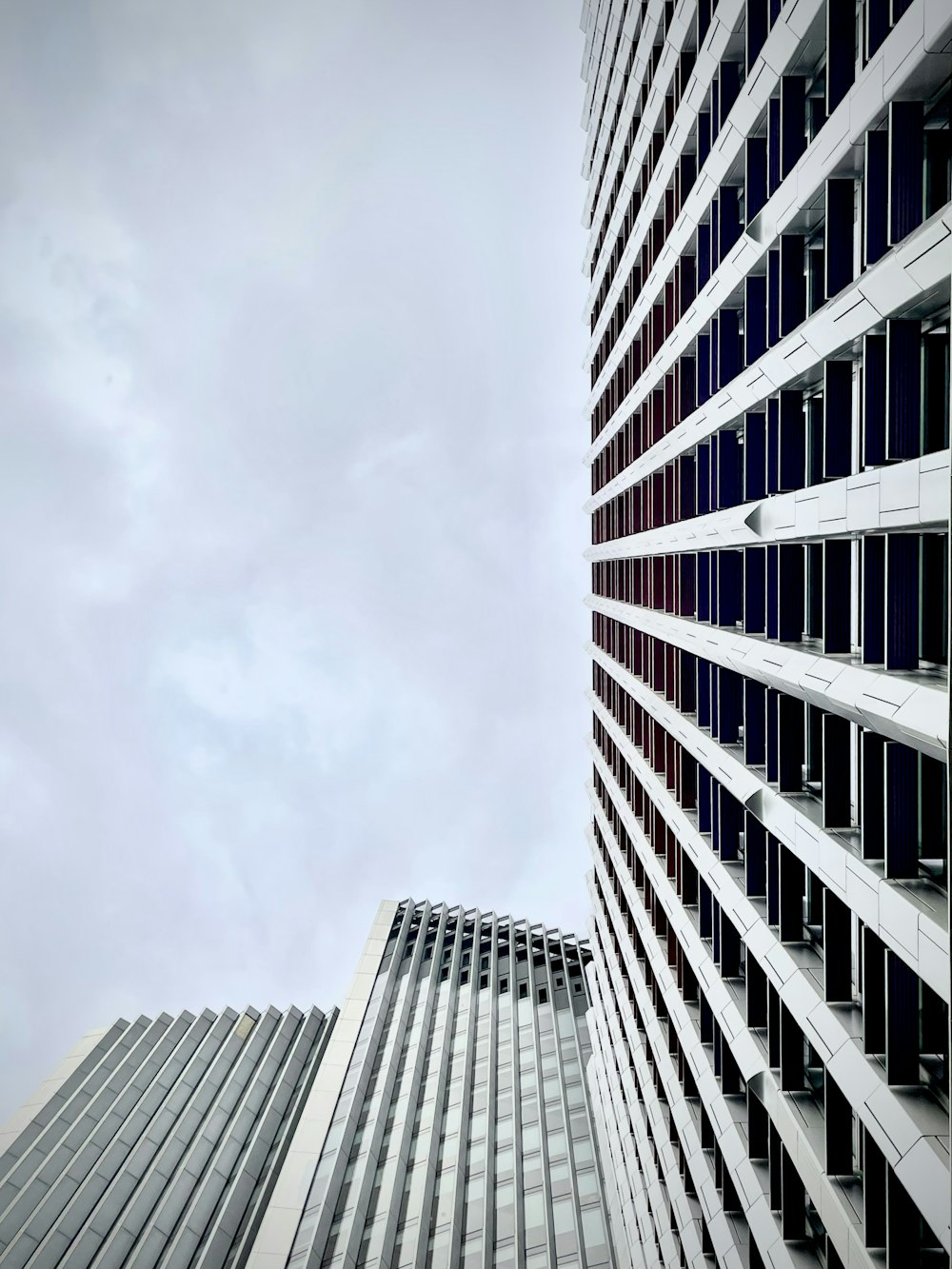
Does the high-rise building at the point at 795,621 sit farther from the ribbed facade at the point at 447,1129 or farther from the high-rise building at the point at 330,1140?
the high-rise building at the point at 330,1140

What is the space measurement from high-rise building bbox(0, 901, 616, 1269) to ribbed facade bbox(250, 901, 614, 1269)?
0.43ft

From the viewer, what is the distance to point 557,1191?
40.7 m

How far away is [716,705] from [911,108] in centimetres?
1611

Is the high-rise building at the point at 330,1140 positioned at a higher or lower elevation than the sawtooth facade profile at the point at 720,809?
lower

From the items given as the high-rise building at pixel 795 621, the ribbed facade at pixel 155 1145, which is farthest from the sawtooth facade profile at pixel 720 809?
the ribbed facade at pixel 155 1145

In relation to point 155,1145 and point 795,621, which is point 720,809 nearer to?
point 795,621

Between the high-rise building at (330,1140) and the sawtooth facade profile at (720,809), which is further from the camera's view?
the high-rise building at (330,1140)

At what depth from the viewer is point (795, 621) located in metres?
16.7

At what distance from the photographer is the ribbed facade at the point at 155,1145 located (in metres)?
37.9

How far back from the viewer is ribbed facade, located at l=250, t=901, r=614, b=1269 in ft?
121

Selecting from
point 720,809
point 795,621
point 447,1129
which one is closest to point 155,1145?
point 447,1129

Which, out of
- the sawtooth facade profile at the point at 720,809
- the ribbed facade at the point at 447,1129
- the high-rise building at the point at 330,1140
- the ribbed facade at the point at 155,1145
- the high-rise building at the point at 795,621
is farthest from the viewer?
the ribbed facade at the point at 155,1145

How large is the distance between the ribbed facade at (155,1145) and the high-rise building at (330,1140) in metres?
0.13

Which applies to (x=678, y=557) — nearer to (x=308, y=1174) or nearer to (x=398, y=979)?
(x=308, y=1174)
